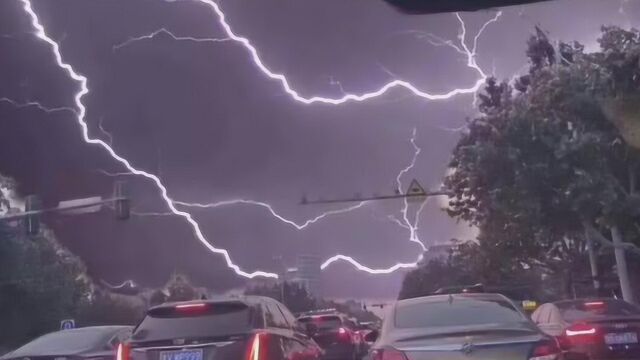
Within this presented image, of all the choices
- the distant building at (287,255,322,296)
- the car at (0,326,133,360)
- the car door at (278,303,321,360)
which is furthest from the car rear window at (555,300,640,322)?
the distant building at (287,255,322,296)

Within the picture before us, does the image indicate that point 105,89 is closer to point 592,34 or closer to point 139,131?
point 139,131

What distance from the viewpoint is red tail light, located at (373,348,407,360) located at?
21.3 feet

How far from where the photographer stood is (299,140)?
36.4 m

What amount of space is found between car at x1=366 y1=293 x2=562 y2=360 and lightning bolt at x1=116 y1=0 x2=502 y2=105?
72.7ft

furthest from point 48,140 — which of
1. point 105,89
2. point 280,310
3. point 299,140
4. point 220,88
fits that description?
point 280,310

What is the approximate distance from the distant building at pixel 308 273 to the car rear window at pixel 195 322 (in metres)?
28.4

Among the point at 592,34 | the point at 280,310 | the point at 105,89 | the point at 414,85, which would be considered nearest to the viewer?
the point at 280,310

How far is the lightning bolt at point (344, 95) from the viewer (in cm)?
2973

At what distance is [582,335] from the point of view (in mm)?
12328

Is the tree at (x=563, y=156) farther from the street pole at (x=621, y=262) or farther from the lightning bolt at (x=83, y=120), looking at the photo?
the lightning bolt at (x=83, y=120)

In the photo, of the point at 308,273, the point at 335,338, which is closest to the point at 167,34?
the point at 308,273

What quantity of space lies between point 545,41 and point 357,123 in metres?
9.23

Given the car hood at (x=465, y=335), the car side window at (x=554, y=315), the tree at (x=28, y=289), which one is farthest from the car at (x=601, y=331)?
the tree at (x=28, y=289)

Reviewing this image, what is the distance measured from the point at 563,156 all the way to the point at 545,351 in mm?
13205
